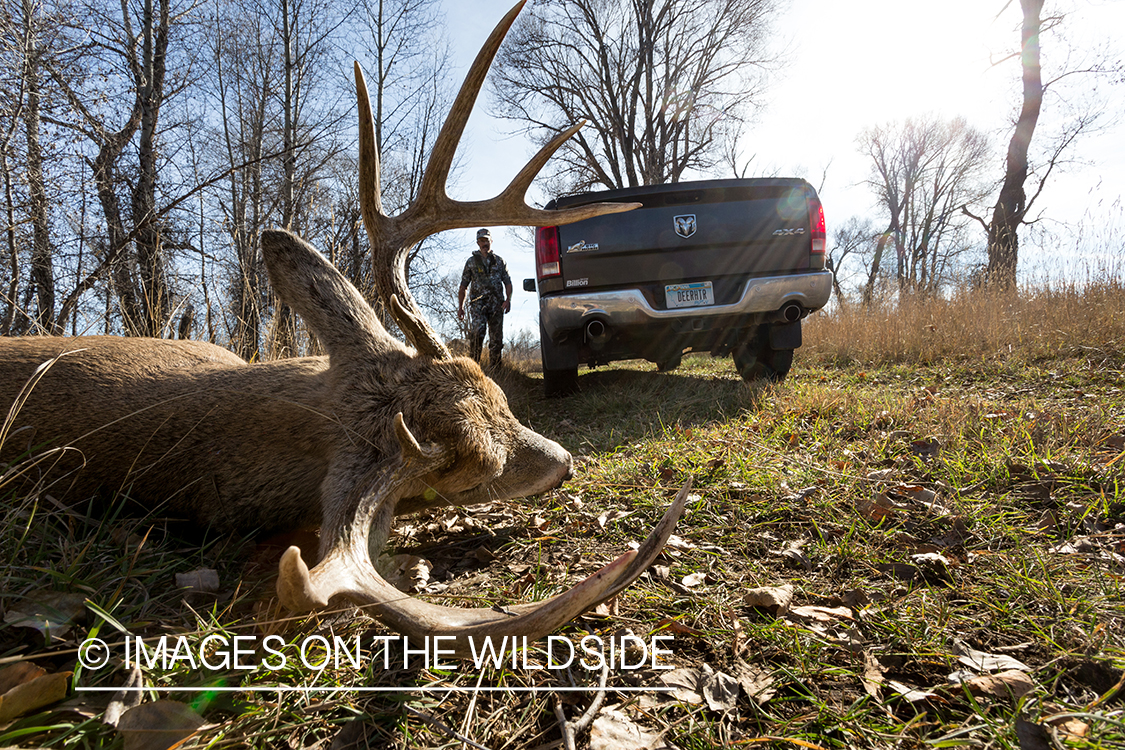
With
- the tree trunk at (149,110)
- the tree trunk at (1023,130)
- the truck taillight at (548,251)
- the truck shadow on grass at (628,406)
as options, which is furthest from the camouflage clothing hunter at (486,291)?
the tree trunk at (1023,130)

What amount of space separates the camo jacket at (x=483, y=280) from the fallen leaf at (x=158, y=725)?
8.32 meters

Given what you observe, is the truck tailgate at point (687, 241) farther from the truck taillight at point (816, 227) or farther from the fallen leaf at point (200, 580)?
the fallen leaf at point (200, 580)

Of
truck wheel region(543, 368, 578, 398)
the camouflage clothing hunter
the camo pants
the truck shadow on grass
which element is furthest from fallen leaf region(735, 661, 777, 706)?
the camouflage clothing hunter

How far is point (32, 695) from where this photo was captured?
1067 mm

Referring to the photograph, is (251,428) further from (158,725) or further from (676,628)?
(676,628)

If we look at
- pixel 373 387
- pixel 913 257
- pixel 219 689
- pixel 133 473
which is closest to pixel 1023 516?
pixel 373 387

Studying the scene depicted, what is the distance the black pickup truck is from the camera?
5172 mm

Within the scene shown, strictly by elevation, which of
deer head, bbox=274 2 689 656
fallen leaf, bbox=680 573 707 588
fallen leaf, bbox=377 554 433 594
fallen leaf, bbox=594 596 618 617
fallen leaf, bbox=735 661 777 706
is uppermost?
deer head, bbox=274 2 689 656

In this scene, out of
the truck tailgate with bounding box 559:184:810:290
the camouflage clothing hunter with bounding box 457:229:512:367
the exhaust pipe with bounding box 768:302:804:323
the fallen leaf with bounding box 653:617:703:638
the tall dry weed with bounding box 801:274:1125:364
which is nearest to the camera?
the fallen leaf with bounding box 653:617:703:638

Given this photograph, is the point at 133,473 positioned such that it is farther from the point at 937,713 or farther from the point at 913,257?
the point at 913,257

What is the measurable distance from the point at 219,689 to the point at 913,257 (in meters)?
41.3

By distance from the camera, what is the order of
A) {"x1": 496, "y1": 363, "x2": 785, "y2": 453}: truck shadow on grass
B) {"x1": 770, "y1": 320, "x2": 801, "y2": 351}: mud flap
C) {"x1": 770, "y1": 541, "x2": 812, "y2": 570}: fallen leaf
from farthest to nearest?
{"x1": 770, "y1": 320, "x2": 801, "y2": 351}: mud flap → {"x1": 496, "y1": 363, "x2": 785, "y2": 453}: truck shadow on grass → {"x1": 770, "y1": 541, "x2": 812, "y2": 570}: fallen leaf

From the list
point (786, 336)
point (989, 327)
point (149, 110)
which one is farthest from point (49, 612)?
point (149, 110)

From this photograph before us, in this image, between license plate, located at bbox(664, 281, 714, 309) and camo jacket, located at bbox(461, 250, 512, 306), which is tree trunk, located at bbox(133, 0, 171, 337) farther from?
license plate, located at bbox(664, 281, 714, 309)
